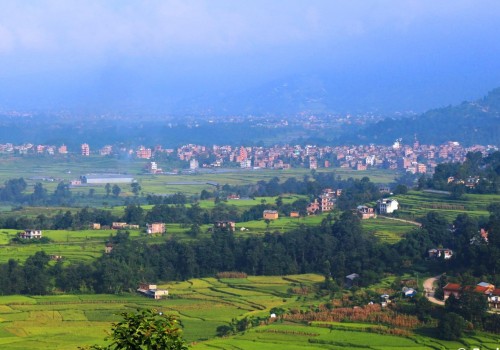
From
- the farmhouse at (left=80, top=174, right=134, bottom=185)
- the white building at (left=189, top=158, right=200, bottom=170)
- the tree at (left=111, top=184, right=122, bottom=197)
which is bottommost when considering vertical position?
the tree at (left=111, top=184, right=122, bottom=197)

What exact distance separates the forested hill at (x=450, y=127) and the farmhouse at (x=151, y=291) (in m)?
50.9

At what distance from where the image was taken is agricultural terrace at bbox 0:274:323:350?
1841cm

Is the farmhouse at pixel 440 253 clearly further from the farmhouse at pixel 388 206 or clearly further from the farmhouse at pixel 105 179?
the farmhouse at pixel 105 179

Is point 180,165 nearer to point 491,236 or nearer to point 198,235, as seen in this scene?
point 198,235

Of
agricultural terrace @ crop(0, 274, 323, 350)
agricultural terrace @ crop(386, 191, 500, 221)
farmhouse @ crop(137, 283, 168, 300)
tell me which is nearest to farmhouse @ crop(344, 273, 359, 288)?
agricultural terrace @ crop(0, 274, 323, 350)

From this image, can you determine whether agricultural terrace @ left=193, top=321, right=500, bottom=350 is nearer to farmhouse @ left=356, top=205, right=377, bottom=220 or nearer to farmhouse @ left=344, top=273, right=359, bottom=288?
farmhouse @ left=344, top=273, right=359, bottom=288

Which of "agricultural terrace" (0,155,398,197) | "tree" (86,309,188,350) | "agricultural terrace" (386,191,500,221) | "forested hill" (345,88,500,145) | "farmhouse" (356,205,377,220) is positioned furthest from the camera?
"forested hill" (345,88,500,145)

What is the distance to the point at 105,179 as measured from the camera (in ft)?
176

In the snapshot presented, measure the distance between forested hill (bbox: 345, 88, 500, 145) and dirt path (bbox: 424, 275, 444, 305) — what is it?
164 ft

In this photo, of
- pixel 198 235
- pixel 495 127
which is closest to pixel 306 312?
pixel 198 235

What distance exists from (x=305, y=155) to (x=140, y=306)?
44.8m

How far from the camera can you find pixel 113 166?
6284 cm

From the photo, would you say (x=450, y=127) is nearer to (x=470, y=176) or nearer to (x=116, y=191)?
(x=116, y=191)

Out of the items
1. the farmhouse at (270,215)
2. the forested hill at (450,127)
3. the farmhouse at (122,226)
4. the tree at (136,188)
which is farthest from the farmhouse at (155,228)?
the forested hill at (450,127)
